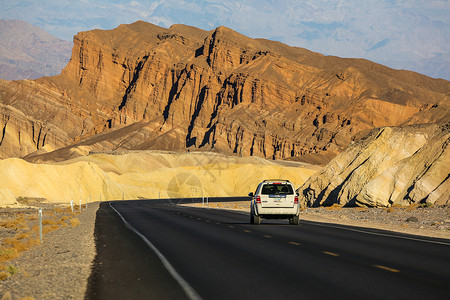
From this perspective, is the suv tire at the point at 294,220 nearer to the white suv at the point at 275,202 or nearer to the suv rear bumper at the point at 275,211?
the white suv at the point at 275,202

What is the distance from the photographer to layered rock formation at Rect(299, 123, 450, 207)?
42094 mm

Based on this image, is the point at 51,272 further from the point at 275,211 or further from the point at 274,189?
the point at 274,189

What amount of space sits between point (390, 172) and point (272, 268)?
3713 centimetres

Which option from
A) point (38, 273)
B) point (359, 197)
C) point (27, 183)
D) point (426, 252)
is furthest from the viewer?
point (27, 183)

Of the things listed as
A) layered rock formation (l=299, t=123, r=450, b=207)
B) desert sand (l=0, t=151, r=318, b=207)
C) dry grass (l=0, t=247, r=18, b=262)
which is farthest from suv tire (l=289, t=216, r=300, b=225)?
desert sand (l=0, t=151, r=318, b=207)

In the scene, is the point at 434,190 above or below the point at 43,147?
below

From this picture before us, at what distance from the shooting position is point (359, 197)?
4556 centimetres

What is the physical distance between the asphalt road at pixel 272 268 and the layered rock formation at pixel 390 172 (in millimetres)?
25521

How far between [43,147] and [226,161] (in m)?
73.1

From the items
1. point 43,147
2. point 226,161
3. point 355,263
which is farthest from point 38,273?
point 43,147

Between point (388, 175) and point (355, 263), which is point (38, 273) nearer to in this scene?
point (355, 263)

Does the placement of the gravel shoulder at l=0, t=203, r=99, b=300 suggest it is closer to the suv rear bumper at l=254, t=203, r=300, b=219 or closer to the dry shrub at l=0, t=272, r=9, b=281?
the dry shrub at l=0, t=272, r=9, b=281

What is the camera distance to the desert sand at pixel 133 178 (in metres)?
85.2

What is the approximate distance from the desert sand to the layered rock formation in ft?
117
